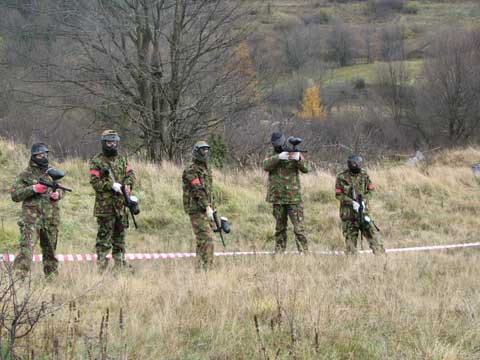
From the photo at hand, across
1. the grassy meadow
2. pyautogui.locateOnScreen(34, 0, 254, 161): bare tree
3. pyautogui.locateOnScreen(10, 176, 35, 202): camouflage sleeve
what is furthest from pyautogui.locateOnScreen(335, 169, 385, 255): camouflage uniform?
pyautogui.locateOnScreen(34, 0, 254, 161): bare tree

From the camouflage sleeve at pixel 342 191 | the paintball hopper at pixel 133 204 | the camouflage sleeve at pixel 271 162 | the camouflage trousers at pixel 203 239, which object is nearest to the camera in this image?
the paintball hopper at pixel 133 204

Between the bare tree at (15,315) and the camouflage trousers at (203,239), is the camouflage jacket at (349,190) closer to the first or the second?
the camouflage trousers at (203,239)

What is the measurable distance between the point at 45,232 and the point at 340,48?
2599 inches

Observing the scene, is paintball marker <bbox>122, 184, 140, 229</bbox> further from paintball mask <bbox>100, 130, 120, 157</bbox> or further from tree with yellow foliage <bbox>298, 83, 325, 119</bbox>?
tree with yellow foliage <bbox>298, 83, 325, 119</bbox>

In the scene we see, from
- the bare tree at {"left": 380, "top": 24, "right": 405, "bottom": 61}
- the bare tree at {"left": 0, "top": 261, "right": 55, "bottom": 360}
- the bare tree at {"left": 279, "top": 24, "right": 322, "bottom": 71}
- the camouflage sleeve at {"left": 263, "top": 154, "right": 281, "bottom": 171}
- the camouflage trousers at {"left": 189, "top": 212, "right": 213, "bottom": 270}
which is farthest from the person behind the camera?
the bare tree at {"left": 380, "top": 24, "right": 405, "bottom": 61}

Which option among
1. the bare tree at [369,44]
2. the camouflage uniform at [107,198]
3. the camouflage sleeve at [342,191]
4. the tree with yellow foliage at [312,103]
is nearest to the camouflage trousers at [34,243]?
the camouflage uniform at [107,198]

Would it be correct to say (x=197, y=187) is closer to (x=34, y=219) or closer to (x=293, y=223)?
(x=293, y=223)

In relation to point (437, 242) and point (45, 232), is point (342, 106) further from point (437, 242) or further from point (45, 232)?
point (45, 232)

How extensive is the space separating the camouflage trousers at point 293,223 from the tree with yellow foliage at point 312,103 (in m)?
41.0

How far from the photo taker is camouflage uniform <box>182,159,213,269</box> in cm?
691

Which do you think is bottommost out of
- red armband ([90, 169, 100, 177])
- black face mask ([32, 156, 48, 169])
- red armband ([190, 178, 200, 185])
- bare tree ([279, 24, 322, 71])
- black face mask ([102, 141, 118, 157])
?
red armband ([190, 178, 200, 185])

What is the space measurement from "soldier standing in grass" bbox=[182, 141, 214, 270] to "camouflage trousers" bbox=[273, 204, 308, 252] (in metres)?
1.31

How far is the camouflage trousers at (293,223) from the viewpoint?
7805 mm

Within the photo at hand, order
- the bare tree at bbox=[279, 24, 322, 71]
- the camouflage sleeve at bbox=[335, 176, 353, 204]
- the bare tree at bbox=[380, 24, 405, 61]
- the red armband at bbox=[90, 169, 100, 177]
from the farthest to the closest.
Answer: the bare tree at bbox=[380, 24, 405, 61]
the bare tree at bbox=[279, 24, 322, 71]
the camouflage sleeve at bbox=[335, 176, 353, 204]
the red armband at bbox=[90, 169, 100, 177]
